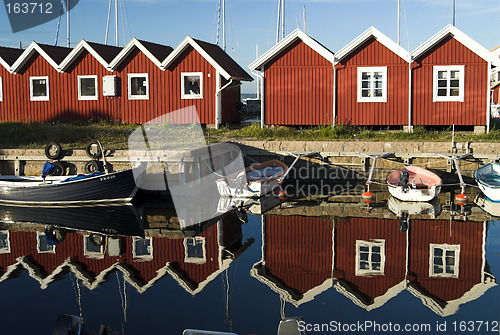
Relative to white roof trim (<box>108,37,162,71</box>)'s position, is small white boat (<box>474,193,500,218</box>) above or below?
below

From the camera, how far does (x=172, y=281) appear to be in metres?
10.9

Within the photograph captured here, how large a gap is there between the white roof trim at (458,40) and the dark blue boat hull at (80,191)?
12.2 metres

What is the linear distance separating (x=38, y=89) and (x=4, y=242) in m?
14.1

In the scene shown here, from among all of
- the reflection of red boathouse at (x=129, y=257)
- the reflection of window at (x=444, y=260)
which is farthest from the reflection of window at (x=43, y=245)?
the reflection of window at (x=444, y=260)

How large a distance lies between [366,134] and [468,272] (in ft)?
36.5

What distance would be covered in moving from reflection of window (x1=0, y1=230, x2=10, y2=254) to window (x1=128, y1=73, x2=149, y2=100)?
37.3 feet

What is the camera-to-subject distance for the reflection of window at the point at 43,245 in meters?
13.2

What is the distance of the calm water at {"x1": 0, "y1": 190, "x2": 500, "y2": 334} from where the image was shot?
9.06m

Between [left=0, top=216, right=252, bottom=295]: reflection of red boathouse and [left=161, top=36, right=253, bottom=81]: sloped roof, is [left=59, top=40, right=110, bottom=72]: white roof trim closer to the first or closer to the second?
[left=161, top=36, right=253, bottom=81]: sloped roof

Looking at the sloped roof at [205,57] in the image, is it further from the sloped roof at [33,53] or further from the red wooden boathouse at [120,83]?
the sloped roof at [33,53]

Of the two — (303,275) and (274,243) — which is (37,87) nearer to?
(274,243)

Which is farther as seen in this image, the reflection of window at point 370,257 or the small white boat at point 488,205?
the small white boat at point 488,205

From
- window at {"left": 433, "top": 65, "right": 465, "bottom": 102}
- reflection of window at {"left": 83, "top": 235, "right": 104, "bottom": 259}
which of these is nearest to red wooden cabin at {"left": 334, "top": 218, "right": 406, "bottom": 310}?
reflection of window at {"left": 83, "top": 235, "right": 104, "bottom": 259}

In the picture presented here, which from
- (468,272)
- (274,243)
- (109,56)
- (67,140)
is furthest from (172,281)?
(109,56)
